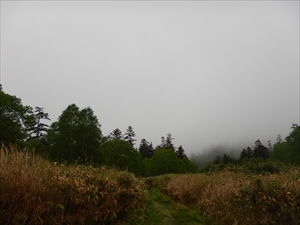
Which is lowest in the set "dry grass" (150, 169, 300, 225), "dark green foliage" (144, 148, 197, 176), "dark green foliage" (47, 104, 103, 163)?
"dry grass" (150, 169, 300, 225)


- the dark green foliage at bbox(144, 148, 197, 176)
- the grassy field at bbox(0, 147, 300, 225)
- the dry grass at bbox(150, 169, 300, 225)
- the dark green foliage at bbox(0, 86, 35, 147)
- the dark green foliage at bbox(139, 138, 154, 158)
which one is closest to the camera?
the grassy field at bbox(0, 147, 300, 225)

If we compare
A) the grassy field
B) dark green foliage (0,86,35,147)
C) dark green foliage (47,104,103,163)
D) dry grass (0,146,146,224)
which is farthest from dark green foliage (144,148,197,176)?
dry grass (0,146,146,224)

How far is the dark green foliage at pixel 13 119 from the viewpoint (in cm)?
1895

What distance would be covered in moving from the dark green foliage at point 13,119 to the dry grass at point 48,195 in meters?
17.7

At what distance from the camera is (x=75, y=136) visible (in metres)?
26.4

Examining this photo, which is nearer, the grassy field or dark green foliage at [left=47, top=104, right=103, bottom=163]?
the grassy field

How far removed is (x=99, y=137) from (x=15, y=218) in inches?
1009

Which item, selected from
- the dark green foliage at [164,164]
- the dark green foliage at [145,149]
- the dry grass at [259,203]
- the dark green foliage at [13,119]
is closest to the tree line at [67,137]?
the dark green foliage at [13,119]

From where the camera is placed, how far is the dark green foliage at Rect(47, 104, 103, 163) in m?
24.8

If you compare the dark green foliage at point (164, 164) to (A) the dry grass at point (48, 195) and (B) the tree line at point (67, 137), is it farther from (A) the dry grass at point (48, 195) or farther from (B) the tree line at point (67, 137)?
(A) the dry grass at point (48, 195)

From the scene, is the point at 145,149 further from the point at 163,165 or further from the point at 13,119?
the point at 13,119

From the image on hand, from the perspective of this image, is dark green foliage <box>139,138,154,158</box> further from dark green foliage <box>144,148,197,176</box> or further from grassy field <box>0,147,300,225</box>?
grassy field <box>0,147,300,225</box>

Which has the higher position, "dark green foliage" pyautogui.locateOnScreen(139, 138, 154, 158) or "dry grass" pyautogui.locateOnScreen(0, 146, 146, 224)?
"dark green foliage" pyautogui.locateOnScreen(139, 138, 154, 158)

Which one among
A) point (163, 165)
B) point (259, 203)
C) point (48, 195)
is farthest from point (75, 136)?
point (259, 203)
